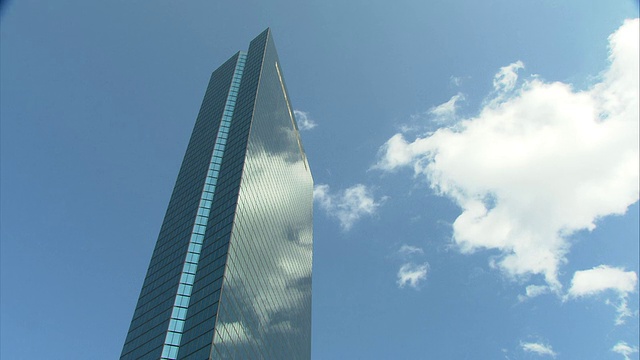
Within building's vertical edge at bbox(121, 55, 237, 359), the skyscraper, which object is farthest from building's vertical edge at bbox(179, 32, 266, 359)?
building's vertical edge at bbox(121, 55, 237, 359)

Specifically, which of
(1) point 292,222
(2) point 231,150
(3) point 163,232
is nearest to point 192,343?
(3) point 163,232

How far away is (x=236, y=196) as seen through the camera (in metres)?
73.9

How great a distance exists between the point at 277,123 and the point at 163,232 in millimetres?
50628

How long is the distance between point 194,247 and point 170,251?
18.9 feet

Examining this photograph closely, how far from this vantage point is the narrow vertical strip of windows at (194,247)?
58.3 m

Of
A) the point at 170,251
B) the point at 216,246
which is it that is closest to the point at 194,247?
the point at 216,246

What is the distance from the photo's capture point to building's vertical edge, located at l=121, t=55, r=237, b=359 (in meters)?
61.9

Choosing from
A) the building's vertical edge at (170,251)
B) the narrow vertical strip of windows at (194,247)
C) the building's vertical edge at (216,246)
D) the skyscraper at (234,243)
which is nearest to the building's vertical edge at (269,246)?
the skyscraper at (234,243)

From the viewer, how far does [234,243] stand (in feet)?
220

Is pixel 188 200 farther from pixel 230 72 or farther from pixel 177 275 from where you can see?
pixel 230 72

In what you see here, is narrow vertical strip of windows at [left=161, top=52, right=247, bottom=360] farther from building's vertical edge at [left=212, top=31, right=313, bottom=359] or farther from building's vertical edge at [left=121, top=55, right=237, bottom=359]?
building's vertical edge at [left=212, top=31, right=313, bottom=359]

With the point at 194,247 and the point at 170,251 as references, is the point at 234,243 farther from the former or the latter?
the point at 170,251

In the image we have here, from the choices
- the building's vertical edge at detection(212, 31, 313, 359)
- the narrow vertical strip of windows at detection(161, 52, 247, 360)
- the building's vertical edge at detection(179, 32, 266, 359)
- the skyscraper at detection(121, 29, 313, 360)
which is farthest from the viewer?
the building's vertical edge at detection(212, 31, 313, 359)

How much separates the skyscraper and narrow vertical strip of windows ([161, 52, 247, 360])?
0.51ft
